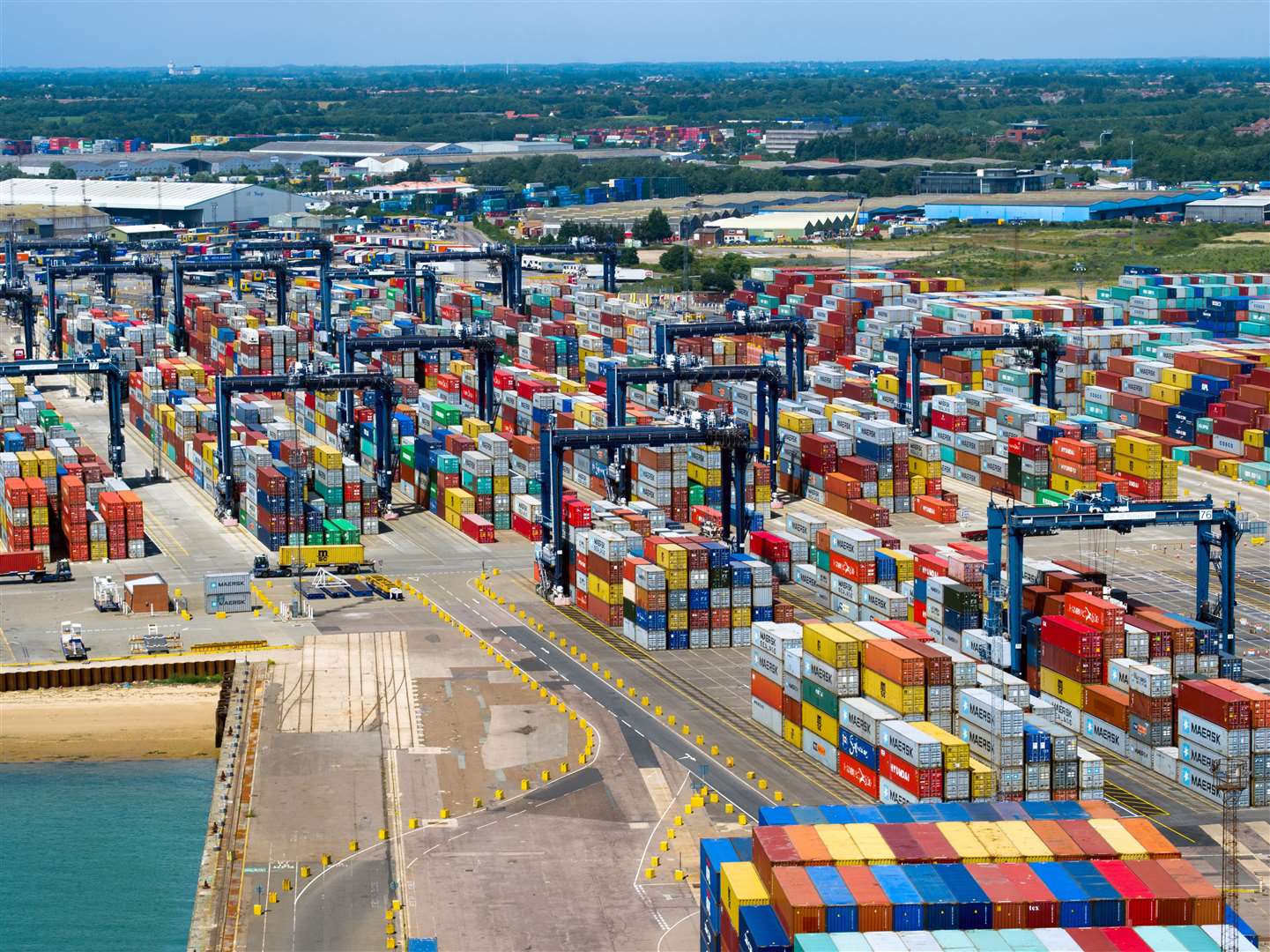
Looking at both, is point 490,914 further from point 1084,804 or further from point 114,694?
point 114,694

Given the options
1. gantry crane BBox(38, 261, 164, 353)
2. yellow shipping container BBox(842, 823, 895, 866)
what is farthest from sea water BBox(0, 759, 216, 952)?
gantry crane BBox(38, 261, 164, 353)

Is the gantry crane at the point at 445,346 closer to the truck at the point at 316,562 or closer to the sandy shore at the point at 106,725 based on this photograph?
the truck at the point at 316,562

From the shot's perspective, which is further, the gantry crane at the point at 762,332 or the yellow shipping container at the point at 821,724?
the gantry crane at the point at 762,332

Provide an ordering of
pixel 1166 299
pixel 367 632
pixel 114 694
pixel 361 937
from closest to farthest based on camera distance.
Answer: pixel 361 937, pixel 114 694, pixel 367 632, pixel 1166 299

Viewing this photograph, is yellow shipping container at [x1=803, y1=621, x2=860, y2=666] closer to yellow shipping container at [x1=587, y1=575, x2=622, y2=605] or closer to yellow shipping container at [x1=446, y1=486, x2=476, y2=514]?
yellow shipping container at [x1=587, y1=575, x2=622, y2=605]

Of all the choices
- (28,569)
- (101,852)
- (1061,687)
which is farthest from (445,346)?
(101,852)

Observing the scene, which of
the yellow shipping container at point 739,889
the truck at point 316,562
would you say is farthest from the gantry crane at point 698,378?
the yellow shipping container at point 739,889

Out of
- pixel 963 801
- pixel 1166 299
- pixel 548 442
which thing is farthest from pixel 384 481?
pixel 1166 299

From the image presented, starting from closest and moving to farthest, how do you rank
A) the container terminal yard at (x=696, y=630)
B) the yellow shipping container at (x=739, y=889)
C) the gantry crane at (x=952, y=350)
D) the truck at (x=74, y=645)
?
the yellow shipping container at (x=739, y=889)
the container terminal yard at (x=696, y=630)
the truck at (x=74, y=645)
the gantry crane at (x=952, y=350)
